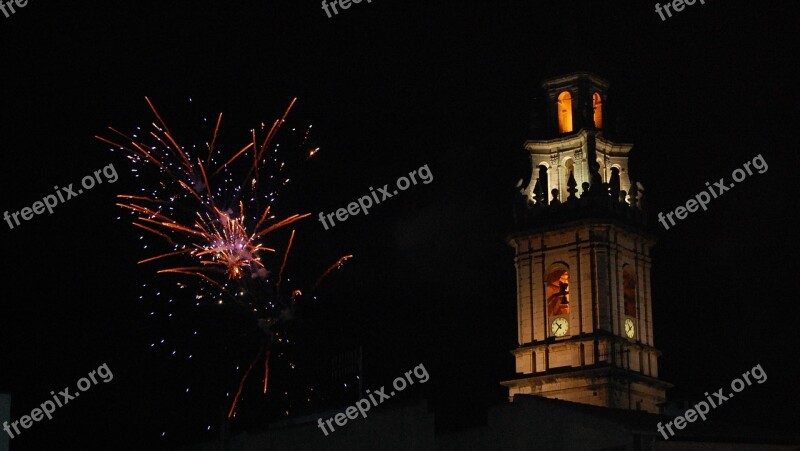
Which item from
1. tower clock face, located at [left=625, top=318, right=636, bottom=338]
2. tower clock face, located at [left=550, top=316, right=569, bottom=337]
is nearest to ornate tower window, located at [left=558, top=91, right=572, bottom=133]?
tower clock face, located at [left=550, top=316, right=569, bottom=337]

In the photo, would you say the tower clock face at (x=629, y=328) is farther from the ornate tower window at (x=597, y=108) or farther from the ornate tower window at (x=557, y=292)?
the ornate tower window at (x=597, y=108)

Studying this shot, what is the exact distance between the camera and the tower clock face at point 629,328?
8331cm

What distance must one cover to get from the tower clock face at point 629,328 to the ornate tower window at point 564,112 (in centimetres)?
789

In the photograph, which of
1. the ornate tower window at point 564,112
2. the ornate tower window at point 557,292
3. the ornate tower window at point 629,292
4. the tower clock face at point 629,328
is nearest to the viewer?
the tower clock face at point 629,328

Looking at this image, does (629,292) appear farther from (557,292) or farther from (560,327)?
(560,327)

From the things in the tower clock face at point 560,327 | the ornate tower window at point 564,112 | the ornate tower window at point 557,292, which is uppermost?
the ornate tower window at point 564,112

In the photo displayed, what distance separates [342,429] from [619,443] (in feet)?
38.6

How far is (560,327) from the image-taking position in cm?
8306

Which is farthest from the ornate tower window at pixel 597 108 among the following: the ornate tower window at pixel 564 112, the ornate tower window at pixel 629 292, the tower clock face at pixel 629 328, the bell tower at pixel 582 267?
the tower clock face at pixel 629 328

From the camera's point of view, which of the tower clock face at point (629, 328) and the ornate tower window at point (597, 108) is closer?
the tower clock face at point (629, 328)

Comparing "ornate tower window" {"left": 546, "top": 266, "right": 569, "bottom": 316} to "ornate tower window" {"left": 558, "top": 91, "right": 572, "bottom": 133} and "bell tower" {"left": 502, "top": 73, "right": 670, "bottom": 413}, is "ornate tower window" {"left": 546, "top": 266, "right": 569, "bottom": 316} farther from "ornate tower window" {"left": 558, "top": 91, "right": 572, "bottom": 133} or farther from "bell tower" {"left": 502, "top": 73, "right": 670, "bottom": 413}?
"ornate tower window" {"left": 558, "top": 91, "right": 572, "bottom": 133}

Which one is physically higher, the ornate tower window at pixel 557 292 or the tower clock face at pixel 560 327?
the ornate tower window at pixel 557 292

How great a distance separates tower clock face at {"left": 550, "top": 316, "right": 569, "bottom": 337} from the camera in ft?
272

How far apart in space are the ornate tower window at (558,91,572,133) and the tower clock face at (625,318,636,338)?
25.9ft
